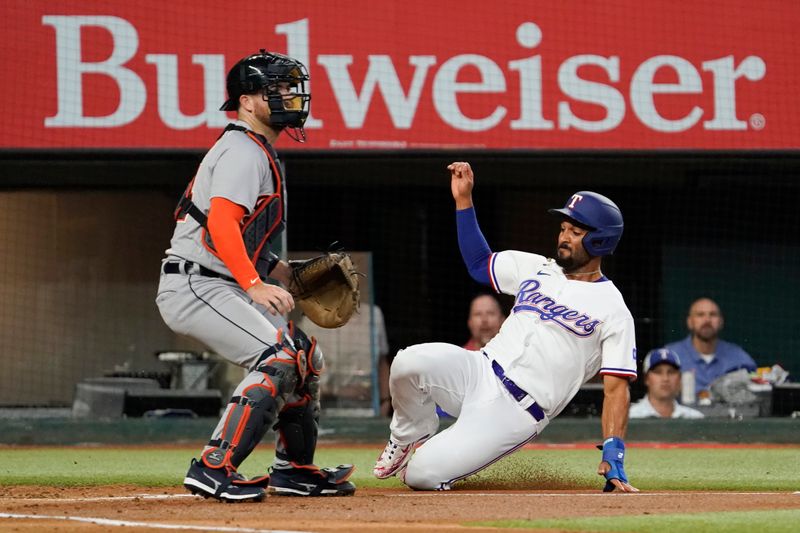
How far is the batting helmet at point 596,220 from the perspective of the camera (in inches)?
209

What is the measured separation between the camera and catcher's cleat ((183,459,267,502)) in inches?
180

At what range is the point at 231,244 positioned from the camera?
4.64 metres

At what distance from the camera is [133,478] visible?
6512mm

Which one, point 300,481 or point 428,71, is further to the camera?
point 428,71

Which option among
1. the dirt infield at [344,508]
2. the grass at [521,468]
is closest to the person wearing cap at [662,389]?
the grass at [521,468]

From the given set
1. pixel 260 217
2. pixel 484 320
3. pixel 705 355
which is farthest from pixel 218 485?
pixel 705 355

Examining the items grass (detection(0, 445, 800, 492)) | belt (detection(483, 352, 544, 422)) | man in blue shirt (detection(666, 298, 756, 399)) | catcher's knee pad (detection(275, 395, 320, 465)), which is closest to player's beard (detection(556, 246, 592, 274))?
belt (detection(483, 352, 544, 422))

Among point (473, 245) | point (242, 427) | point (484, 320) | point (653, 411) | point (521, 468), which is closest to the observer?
point (242, 427)

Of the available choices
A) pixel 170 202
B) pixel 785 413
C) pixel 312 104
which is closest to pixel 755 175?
pixel 785 413

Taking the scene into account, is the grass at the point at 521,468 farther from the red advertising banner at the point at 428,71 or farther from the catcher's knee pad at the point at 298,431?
the red advertising banner at the point at 428,71

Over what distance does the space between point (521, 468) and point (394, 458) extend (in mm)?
1376

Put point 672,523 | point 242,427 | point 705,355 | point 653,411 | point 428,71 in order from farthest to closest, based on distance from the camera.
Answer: point 705,355 → point 428,71 → point 653,411 → point 242,427 → point 672,523

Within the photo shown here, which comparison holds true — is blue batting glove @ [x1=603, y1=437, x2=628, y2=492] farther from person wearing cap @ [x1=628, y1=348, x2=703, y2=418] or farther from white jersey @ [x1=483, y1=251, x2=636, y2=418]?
person wearing cap @ [x1=628, y1=348, x2=703, y2=418]

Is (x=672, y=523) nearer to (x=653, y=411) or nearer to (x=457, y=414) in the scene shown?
(x=457, y=414)
